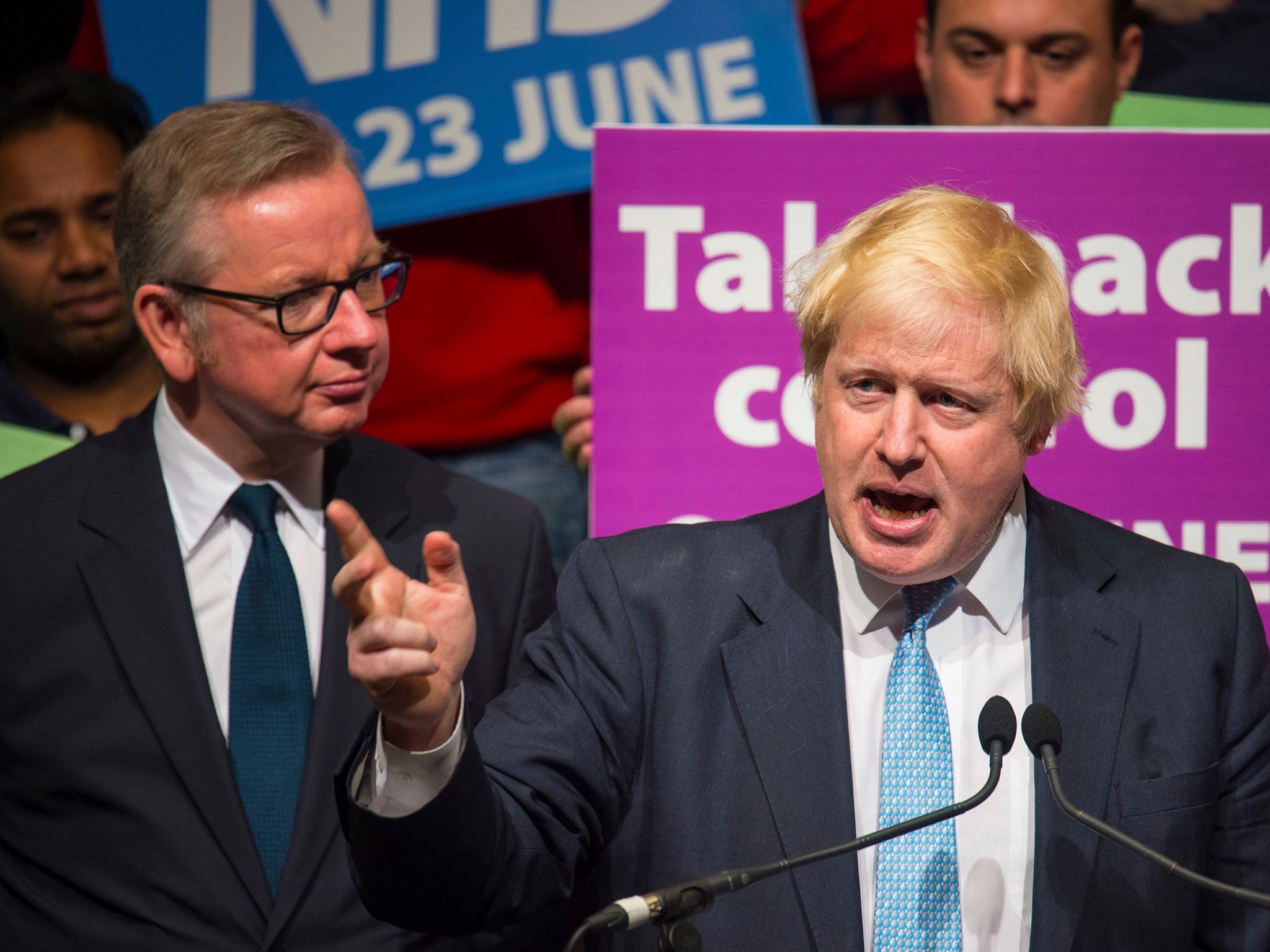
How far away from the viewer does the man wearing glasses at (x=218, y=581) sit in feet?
7.31

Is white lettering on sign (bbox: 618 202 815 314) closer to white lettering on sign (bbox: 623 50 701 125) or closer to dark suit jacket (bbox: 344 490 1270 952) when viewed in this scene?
dark suit jacket (bbox: 344 490 1270 952)

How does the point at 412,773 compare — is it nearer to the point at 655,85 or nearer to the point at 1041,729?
the point at 1041,729

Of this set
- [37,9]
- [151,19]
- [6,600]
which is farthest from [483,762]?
[37,9]

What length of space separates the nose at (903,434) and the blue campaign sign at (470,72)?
1.59 m

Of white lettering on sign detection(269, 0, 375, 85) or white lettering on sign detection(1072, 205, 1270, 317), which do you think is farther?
white lettering on sign detection(269, 0, 375, 85)

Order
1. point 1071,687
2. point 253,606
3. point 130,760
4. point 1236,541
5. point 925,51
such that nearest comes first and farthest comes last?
point 1071,687, point 130,760, point 253,606, point 1236,541, point 925,51

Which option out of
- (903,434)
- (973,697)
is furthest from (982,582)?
(903,434)

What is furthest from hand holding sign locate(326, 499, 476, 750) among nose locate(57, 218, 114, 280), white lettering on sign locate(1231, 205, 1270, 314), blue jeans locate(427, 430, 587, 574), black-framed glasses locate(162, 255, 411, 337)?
nose locate(57, 218, 114, 280)

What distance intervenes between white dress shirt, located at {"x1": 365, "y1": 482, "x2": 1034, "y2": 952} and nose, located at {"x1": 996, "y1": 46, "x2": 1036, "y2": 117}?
149 cm

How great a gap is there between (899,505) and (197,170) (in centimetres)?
131

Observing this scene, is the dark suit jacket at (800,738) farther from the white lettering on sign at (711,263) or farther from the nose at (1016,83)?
the nose at (1016,83)

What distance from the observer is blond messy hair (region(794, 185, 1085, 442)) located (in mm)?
1856

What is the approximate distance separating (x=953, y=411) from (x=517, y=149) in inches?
71.3

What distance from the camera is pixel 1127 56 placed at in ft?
11.3
